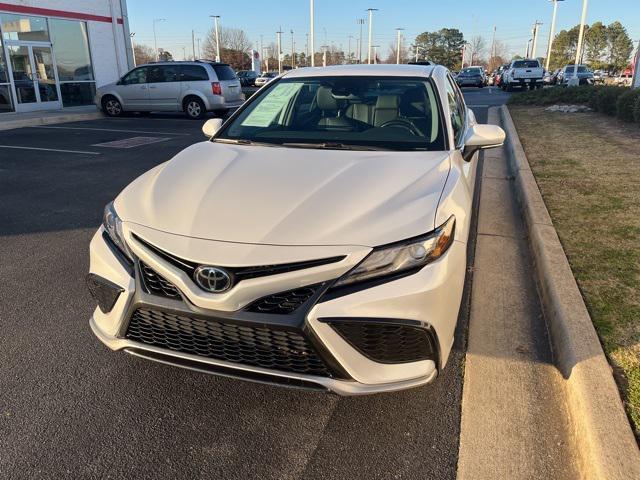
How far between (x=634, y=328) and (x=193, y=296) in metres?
2.57

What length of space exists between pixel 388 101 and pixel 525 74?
30.6m

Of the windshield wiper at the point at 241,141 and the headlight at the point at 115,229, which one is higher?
the windshield wiper at the point at 241,141

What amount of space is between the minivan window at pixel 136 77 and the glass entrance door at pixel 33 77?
9.59ft

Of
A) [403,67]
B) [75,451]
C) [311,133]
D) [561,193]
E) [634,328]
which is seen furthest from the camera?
[561,193]

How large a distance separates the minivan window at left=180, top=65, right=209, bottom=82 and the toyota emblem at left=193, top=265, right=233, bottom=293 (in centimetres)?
1433

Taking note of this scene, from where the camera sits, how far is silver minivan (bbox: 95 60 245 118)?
15.4m

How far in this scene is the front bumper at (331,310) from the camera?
2109 millimetres

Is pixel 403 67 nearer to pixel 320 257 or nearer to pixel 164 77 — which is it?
pixel 320 257

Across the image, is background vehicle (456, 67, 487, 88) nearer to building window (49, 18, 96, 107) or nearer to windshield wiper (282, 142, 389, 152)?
building window (49, 18, 96, 107)

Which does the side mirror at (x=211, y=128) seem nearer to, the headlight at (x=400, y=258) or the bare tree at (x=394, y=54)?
the headlight at (x=400, y=258)

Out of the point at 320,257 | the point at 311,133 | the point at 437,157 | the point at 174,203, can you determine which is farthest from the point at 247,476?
the point at 311,133

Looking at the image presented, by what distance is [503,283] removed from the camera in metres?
3.96

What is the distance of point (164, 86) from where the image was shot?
15695 millimetres

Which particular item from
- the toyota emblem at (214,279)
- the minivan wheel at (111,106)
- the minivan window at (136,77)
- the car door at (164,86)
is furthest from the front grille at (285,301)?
the minivan wheel at (111,106)
